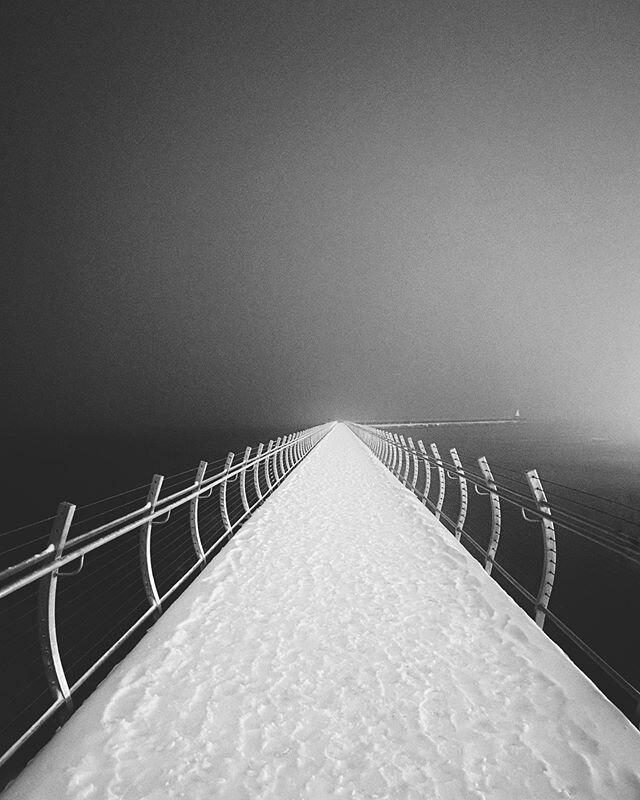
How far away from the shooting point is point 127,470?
48031 mm

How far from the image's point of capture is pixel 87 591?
12375 millimetres

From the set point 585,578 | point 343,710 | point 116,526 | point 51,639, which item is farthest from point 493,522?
point 585,578

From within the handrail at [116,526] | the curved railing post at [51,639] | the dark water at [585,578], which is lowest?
the dark water at [585,578]

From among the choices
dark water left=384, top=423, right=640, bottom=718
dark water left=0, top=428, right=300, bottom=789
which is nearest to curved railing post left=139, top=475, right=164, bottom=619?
dark water left=0, top=428, right=300, bottom=789

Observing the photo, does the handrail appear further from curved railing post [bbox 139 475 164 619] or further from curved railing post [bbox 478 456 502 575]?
curved railing post [bbox 478 456 502 575]

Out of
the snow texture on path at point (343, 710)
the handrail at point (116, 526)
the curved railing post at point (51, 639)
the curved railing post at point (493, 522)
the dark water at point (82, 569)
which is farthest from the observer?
the dark water at point (82, 569)

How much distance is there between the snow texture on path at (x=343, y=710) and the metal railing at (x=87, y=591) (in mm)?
333

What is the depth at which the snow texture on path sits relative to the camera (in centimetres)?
196

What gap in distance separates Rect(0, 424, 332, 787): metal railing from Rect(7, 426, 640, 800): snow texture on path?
333 mm

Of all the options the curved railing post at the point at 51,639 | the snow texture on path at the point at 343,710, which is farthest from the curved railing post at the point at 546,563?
the curved railing post at the point at 51,639

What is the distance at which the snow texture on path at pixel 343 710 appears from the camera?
6.44ft

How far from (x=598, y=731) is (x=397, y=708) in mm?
966

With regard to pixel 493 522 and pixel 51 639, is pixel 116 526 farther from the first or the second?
pixel 493 522

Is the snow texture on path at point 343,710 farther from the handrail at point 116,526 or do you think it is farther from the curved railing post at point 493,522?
the handrail at point 116,526
